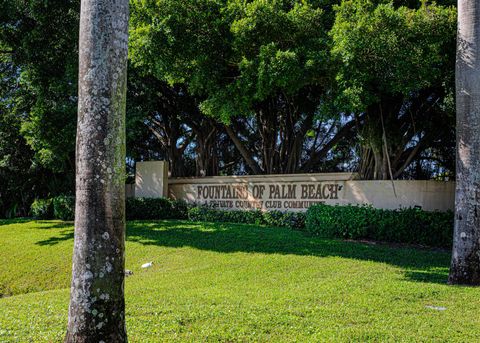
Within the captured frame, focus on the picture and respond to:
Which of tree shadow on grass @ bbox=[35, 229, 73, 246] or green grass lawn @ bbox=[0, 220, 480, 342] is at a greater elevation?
tree shadow on grass @ bbox=[35, 229, 73, 246]

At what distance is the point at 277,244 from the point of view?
12.2 m

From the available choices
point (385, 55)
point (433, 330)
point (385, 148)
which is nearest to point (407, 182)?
point (385, 148)

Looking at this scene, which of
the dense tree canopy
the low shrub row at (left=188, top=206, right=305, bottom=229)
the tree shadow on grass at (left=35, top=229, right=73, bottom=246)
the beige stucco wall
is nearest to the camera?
the dense tree canopy

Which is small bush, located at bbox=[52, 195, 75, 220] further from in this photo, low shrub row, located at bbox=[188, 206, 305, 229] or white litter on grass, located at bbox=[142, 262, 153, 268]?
white litter on grass, located at bbox=[142, 262, 153, 268]

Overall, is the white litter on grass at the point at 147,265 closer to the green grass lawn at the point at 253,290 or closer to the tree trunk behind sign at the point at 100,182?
the green grass lawn at the point at 253,290

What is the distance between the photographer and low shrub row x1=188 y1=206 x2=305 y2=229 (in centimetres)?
1602

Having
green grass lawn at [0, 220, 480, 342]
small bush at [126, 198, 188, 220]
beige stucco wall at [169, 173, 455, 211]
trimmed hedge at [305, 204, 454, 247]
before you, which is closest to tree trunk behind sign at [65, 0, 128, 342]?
green grass lawn at [0, 220, 480, 342]

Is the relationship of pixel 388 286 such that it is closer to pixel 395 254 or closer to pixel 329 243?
pixel 395 254

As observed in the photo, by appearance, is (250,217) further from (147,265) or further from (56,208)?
(56,208)

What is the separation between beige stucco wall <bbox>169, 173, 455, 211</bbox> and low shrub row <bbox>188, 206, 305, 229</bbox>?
614 mm

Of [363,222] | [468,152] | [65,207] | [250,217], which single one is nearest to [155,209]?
[65,207]

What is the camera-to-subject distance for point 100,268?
392 centimetres

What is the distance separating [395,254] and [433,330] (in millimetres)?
6066

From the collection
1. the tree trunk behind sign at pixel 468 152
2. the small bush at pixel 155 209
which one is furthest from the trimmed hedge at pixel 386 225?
the small bush at pixel 155 209
